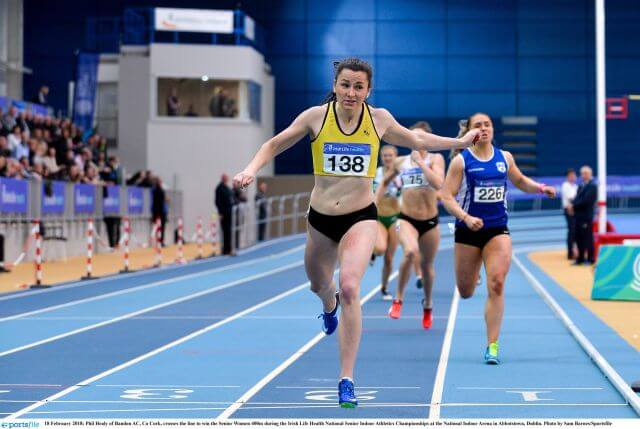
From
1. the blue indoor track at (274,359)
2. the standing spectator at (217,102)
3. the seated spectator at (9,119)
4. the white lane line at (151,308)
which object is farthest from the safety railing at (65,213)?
the standing spectator at (217,102)

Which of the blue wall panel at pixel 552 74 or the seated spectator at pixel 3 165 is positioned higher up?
the blue wall panel at pixel 552 74

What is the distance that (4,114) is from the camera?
27688 millimetres

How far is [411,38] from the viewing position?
161ft

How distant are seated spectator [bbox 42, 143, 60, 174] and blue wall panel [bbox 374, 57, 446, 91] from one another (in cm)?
2227

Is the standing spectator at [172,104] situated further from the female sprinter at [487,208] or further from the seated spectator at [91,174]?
the female sprinter at [487,208]

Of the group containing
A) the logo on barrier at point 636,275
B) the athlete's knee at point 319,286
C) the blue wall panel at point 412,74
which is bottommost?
the logo on barrier at point 636,275

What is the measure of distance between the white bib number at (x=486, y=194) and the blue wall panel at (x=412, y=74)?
38443mm

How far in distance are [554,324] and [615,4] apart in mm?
36249

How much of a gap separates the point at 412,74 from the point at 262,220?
602 inches

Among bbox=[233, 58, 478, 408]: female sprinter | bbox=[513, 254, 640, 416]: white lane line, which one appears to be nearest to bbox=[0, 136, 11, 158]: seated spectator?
bbox=[513, 254, 640, 416]: white lane line

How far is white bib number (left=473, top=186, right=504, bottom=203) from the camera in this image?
35.4 feet

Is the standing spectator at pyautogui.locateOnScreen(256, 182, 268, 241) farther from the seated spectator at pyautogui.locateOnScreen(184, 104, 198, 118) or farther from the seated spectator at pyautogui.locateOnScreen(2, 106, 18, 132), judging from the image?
the seated spectator at pyautogui.locateOnScreen(2, 106, 18, 132)

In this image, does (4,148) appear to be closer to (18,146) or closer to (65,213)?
(18,146)

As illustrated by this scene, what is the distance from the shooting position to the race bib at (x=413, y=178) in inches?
581
